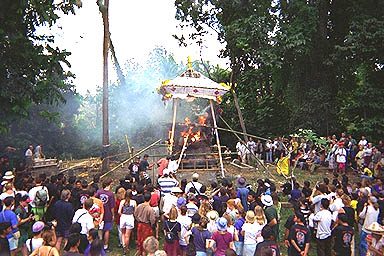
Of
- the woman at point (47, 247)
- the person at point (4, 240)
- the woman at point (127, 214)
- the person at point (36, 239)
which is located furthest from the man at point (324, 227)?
the person at point (4, 240)

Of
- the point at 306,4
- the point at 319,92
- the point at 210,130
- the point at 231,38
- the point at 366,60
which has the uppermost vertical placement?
the point at 306,4

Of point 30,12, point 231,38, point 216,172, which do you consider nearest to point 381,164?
point 216,172

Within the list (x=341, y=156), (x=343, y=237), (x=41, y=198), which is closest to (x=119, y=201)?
(x=41, y=198)

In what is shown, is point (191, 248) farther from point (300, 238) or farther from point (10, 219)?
point (10, 219)

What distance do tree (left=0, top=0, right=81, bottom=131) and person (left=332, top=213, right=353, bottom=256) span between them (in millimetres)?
9408

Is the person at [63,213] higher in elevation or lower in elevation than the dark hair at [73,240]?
lower

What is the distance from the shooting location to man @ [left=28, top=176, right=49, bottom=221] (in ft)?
26.2

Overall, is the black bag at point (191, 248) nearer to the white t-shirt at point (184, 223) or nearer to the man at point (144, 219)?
the white t-shirt at point (184, 223)

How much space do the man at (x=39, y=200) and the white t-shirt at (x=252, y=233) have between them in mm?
5074

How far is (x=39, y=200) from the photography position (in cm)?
802

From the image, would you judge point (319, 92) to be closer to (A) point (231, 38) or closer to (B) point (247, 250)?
(A) point (231, 38)

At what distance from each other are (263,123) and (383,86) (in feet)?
30.5

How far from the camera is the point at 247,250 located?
6.28 metres

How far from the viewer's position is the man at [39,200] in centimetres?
800
